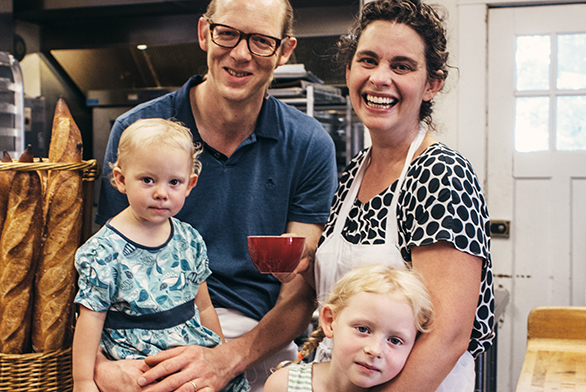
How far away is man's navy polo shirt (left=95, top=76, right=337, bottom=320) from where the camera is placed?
1.59m

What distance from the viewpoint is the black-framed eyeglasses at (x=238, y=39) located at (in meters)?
1.47

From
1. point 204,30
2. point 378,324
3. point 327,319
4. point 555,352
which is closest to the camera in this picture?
point 378,324

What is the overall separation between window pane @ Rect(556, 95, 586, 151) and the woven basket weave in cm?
281

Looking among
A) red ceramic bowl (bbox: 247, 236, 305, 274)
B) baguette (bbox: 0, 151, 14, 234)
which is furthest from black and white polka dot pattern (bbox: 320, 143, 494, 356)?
baguette (bbox: 0, 151, 14, 234)

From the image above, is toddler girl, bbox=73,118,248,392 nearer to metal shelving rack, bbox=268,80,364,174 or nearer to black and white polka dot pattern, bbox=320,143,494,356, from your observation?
black and white polka dot pattern, bbox=320,143,494,356

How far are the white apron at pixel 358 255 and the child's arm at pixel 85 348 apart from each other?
0.50 metres

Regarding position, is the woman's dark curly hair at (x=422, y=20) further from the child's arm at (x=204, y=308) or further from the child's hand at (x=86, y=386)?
the child's hand at (x=86, y=386)

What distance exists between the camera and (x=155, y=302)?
4.05 feet

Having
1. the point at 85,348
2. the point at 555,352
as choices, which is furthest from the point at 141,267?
the point at 555,352

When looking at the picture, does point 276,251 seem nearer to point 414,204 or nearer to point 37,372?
point 414,204

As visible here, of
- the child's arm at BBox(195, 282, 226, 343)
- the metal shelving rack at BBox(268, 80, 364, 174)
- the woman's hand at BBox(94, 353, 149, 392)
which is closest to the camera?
the woman's hand at BBox(94, 353, 149, 392)

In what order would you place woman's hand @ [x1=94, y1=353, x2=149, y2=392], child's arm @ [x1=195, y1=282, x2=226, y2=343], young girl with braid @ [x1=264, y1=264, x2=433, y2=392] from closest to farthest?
young girl with braid @ [x1=264, y1=264, x2=433, y2=392] < woman's hand @ [x1=94, y1=353, x2=149, y2=392] < child's arm @ [x1=195, y1=282, x2=226, y2=343]

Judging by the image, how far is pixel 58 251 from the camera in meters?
1.27

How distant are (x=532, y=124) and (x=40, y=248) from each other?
275 cm
